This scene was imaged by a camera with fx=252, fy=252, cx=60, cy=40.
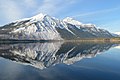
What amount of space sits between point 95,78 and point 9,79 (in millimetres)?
12095

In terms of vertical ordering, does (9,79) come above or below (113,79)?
above

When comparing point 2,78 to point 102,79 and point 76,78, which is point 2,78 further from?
point 102,79

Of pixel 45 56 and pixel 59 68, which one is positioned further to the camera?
pixel 45 56

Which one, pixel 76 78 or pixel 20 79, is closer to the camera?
pixel 20 79

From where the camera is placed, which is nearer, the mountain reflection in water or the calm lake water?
the calm lake water

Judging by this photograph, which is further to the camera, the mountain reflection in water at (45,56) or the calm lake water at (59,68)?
the mountain reflection in water at (45,56)

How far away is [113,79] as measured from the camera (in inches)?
1407

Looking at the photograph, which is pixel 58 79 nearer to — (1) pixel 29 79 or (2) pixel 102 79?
(1) pixel 29 79

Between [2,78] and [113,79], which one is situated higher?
[2,78]

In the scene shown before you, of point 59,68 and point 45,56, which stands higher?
point 45,56

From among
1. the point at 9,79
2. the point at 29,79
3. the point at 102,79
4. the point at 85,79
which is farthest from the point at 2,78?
the point at 102,79

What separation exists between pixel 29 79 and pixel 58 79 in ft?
13.0

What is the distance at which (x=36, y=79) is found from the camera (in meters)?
34.3

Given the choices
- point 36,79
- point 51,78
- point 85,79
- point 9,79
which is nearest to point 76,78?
point 85,79
